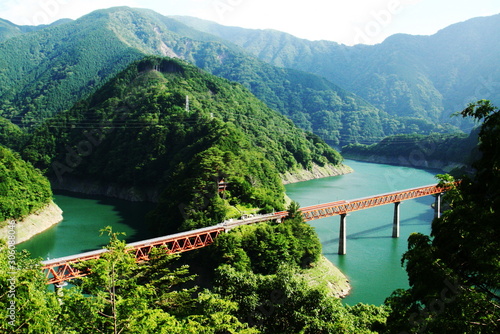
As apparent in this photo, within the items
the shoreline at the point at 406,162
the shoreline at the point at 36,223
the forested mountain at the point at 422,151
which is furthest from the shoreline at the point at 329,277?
the forested mountain at the point at 422,151

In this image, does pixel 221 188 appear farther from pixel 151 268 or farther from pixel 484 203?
pixel 484 203

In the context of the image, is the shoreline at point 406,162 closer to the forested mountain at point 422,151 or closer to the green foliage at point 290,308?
the forested mountain at point 422,151

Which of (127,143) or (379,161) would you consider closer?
(127,143)

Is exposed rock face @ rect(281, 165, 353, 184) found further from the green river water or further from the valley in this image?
the green river water

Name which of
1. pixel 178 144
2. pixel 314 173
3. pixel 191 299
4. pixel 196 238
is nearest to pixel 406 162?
pixel 314 173

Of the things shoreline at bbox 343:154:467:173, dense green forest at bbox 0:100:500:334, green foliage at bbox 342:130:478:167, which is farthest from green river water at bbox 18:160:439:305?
green foliage at bbox 342:130:478:167

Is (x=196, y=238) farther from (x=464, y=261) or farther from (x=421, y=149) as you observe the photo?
(x=421, y=149)

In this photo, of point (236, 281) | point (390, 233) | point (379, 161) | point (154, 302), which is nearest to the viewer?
point (154, 302)

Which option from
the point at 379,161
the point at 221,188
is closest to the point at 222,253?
the point at 221,188
